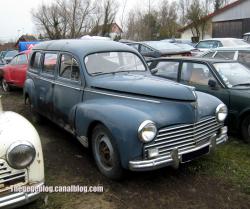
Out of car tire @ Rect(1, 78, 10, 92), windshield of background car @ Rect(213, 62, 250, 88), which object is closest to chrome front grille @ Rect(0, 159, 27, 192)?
windshield of background car @ Rect(213, 62, 250, 88)

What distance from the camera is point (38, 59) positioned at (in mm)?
7191

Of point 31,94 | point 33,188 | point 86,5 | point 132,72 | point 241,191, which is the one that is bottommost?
point 241,191

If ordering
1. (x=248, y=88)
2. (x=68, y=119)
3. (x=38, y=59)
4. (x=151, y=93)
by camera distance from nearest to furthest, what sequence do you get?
(x=151, y=93), (x=68, y=119), (x=248, y=88), (x=38, y=59)

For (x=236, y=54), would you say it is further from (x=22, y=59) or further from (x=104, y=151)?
(x=22, y=59)

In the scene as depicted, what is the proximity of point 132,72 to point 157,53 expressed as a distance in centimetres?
829

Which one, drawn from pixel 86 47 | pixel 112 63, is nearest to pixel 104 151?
pixel 112 63

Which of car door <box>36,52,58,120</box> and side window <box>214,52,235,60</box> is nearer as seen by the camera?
car door <box>36,52,58,120</box>

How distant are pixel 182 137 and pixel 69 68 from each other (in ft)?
7.93

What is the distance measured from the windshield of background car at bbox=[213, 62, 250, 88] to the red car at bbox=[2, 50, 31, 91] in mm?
6792

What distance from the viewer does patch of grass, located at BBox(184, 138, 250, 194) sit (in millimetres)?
4645

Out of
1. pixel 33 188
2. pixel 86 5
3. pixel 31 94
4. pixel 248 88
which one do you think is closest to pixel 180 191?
pixel 33 188

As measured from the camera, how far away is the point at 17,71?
38.2 ft

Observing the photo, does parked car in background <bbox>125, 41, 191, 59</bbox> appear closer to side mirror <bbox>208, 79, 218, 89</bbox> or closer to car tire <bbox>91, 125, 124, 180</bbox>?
side mirror <bbox>208, 79, 218, 89</bbox>

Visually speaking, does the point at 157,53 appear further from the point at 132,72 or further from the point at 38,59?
the point at 132,72
